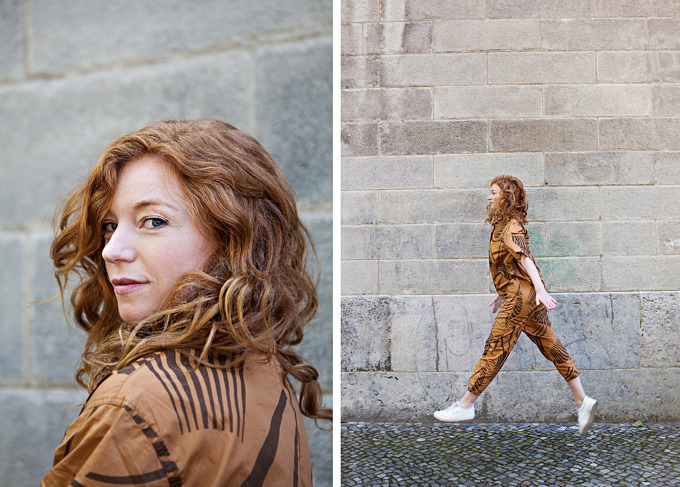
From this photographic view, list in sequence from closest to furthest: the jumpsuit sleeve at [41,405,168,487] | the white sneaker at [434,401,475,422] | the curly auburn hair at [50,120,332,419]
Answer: the jumpsuit sleeve at [41,405,168,487], the curly auburn hair at [50,120,332,419], the white sneaker at [434,401,475,422]

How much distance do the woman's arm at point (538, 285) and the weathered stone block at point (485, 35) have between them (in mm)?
858

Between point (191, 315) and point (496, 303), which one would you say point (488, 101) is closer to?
point (496, 303)

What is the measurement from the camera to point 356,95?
6.95 ft

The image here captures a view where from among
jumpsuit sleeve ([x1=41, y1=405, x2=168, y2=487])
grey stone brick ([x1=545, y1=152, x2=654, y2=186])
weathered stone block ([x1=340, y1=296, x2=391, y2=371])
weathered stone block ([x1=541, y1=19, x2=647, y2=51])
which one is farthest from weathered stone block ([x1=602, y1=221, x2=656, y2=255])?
jumpsuit sleeve ([x1=41, y1=405, x2=168, y2=487])

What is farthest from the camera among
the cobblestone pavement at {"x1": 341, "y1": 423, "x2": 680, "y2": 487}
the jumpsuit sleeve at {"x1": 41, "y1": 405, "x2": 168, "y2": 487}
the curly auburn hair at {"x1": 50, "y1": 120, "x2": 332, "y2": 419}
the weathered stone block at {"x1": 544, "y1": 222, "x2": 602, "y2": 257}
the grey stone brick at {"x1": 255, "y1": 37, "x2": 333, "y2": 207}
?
the weathered stone block at {"x1": 544, "y1": 222, "x2": 602, "y2": 257}

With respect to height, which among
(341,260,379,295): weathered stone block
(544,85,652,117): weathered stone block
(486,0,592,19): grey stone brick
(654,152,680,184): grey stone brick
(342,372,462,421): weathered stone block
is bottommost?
(342,372,462,421): weathered stone block

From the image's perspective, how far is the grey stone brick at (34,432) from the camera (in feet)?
6.56

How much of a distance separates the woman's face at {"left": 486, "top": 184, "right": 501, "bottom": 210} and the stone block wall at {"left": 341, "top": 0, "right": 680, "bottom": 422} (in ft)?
0.13

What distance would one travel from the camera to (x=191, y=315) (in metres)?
1.02

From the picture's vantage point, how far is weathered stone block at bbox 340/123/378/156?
2121 millimetres

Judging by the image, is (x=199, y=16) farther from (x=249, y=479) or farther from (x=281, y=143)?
(x=249, y=479)

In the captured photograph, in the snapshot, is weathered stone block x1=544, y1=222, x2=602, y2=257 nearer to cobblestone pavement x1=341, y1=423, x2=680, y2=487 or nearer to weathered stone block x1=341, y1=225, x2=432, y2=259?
weathered stone block x1=341, y1=225, x2=432, y2=259

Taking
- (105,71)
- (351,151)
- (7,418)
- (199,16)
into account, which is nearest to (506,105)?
(351,151)

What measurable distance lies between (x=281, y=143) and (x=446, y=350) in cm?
108
